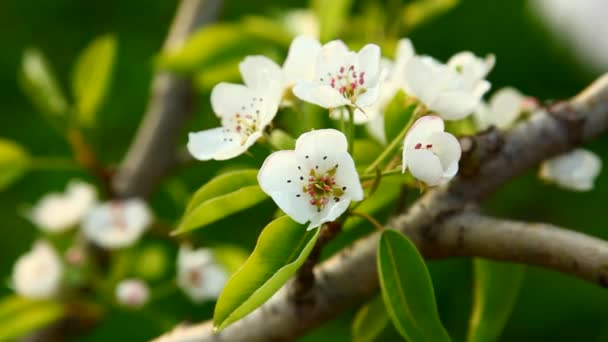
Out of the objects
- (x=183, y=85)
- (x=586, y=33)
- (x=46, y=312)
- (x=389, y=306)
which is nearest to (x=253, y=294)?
(x=389, y=306)

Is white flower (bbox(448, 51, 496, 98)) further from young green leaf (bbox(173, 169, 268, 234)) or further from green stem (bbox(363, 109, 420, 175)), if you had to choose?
young green leaf (bbox(173, 169, 268, 234))

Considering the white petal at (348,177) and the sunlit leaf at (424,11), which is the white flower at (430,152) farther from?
the sunlit leaf at (424,11)

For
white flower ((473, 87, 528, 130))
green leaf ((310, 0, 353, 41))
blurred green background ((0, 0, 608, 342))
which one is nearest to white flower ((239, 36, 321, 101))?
white flower ((473, 87, 528, 130))

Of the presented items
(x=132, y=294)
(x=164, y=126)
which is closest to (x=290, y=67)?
(x=132, y=294)

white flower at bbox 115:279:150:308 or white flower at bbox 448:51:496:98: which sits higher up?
white flower at bbox 448:51:496:98

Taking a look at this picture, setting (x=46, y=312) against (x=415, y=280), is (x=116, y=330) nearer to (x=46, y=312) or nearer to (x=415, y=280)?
(x=46, y=312)
